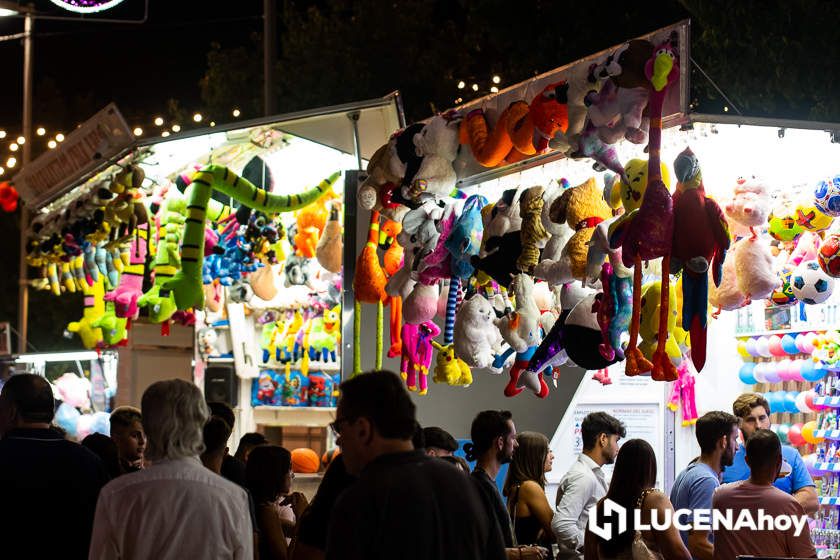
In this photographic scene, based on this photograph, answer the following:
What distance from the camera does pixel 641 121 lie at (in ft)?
16.7

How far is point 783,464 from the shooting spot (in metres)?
6.26

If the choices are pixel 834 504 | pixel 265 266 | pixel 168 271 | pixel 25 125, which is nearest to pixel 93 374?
pixel 265 266

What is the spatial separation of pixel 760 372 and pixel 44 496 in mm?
5115

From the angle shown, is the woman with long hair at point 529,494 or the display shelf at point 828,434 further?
the display shelf at point 828,434

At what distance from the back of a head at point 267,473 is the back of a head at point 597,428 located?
1804mm

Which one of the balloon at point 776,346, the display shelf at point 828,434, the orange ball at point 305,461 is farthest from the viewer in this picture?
the orange ball at point 305,461

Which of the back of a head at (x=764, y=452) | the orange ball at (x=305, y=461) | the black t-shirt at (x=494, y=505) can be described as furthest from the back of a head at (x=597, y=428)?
the orange ball at (x=305, y=461)

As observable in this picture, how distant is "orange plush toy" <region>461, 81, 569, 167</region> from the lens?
5594 mm

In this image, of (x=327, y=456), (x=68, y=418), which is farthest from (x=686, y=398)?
(x=68, y=418)

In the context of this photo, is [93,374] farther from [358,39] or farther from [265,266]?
[358,39]

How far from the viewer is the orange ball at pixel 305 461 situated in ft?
33.5

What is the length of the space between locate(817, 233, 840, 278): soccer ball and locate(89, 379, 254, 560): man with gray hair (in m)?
3.65

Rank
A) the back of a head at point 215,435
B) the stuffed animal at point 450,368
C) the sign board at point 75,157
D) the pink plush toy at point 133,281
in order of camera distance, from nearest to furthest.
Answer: the back of a head at point 215,435 → the stuffed animal at point 450,368 → the sign board at point 75,157 → the pink plush toy at point 133,281

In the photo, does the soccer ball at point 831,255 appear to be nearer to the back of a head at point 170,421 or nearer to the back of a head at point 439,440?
the back of a head at point 439,440
